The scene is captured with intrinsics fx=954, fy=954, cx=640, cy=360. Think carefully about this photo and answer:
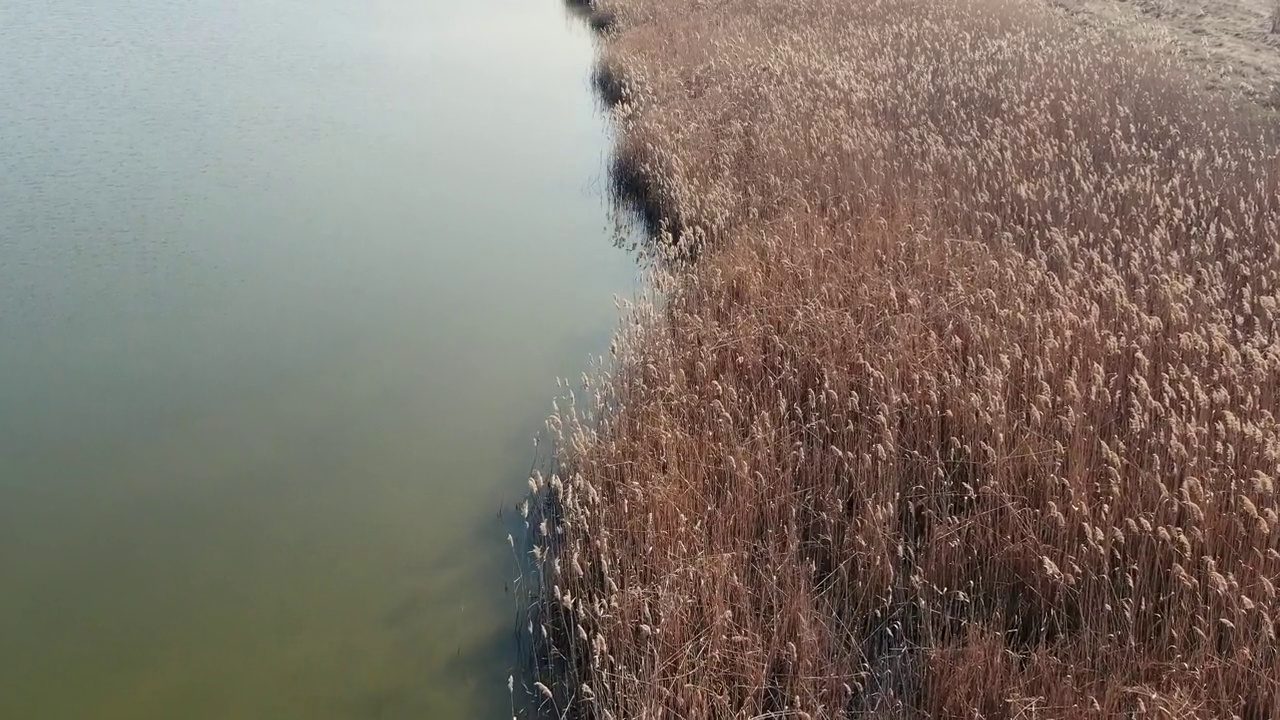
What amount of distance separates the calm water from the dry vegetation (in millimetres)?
683

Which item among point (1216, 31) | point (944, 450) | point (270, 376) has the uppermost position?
point (1216, 31)

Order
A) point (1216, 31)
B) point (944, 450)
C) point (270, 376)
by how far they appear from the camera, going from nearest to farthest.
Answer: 1. point (944, 450)
2. point (270, 376)
3. point (1216, 31)

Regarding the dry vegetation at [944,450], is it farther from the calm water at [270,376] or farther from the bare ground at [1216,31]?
the bare ground at [1216,31]

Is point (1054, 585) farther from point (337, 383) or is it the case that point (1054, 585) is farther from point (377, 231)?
point (377, 231)

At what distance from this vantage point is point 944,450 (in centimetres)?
454

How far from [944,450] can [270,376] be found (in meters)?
4.30

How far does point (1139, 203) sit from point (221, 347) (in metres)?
6.47

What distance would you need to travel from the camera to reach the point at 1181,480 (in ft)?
12.8

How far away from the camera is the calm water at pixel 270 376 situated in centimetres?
411

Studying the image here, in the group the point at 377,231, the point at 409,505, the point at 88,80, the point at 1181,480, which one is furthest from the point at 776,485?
the point at 88,80

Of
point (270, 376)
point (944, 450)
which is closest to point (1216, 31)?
point (944, 450)

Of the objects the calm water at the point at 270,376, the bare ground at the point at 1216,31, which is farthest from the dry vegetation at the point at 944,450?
the bare ground at the point at 1216,31

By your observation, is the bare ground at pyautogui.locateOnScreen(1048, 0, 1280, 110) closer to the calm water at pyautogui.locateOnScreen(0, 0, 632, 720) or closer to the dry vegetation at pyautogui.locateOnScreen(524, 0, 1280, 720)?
the dry vegetation at pyautogui.locateOnScreen(524, 0, 1280, 720)

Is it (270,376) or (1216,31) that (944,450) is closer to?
(270,376)
